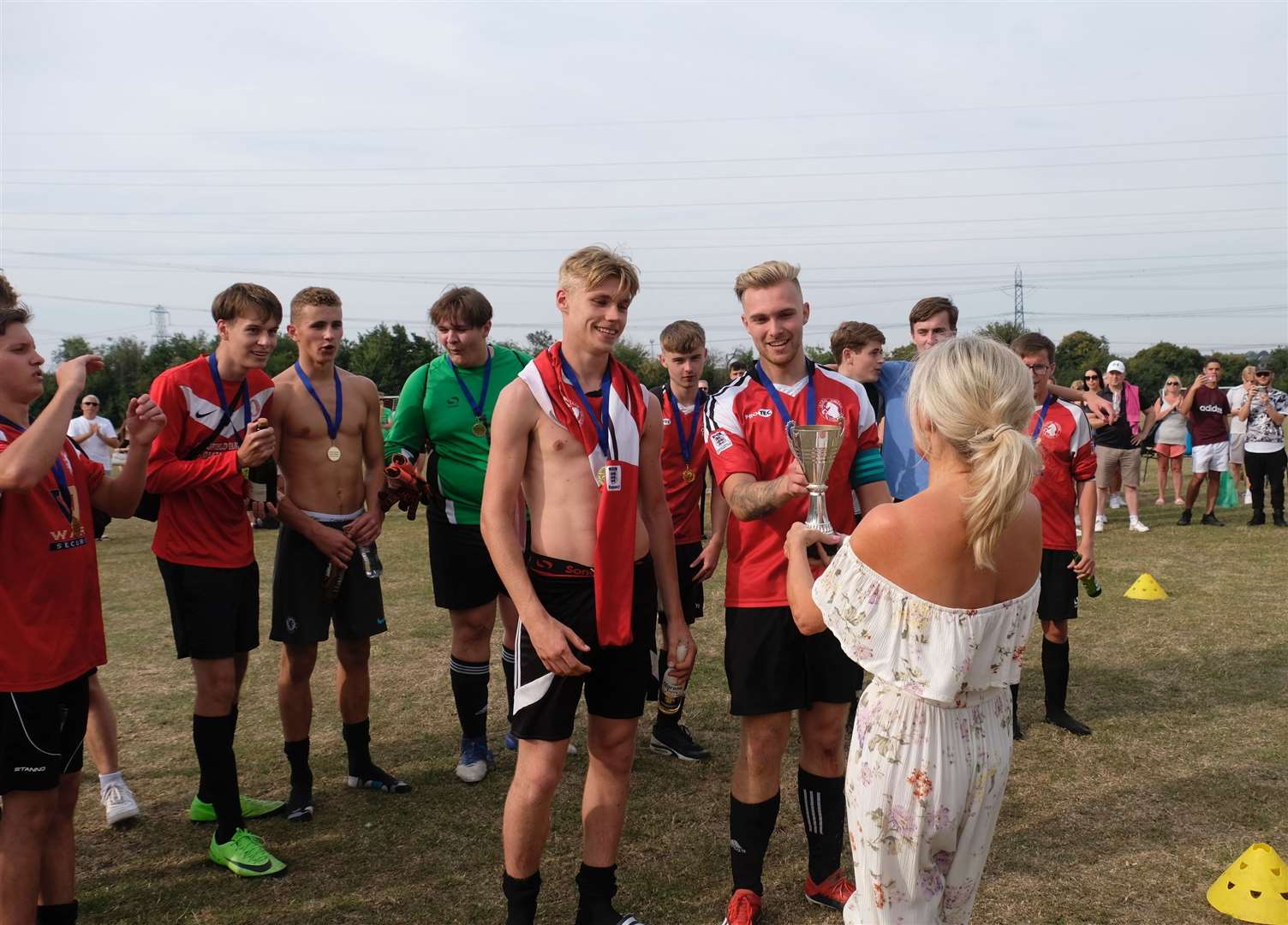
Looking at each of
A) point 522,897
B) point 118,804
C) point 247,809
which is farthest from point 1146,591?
point 118,804

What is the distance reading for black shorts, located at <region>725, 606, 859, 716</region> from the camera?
3.49 meters

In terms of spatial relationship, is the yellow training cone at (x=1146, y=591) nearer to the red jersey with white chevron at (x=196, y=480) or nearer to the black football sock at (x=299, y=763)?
the black football sock at (x=299, y=763)

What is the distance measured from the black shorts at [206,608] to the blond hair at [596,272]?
6.83ft

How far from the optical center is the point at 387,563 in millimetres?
11734

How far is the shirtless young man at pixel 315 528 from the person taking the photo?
4.57 m

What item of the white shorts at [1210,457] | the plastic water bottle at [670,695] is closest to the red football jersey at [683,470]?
the plastic water bottle at [670,695]

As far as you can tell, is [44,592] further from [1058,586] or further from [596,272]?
[1058,586]

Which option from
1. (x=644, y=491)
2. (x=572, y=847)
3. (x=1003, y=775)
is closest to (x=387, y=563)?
(x=572, y=847)

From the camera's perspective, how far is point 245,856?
157 inches

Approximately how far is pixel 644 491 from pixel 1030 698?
3878 mm

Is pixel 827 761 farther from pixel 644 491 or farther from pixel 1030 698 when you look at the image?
pixel 1030 698

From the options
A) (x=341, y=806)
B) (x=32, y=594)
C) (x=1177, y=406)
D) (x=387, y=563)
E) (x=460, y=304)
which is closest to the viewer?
(x=32, y=594)

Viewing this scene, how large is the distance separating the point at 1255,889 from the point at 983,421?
2.57 metres

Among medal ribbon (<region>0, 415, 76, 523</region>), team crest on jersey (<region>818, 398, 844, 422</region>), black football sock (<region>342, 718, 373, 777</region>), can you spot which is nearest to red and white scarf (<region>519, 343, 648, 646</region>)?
team crest on jersey (<region>818, 398, 844, 422</region>)
